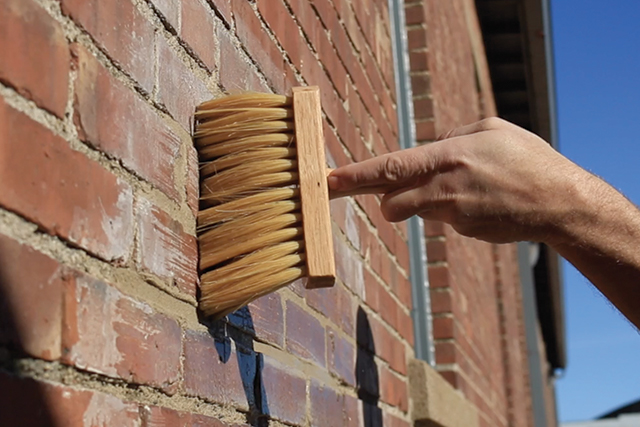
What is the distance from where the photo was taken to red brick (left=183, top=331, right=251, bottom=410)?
46.7 inches

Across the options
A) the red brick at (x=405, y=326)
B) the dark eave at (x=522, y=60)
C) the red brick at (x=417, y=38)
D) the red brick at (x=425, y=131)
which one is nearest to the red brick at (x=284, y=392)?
the red brick at (x=405, y=326)

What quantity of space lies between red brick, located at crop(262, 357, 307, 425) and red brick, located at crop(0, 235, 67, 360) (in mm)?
641

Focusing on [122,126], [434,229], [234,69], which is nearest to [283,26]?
[234,69]

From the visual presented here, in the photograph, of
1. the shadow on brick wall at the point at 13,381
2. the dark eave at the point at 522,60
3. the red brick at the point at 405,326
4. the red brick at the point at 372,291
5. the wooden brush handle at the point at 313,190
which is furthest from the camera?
the dark eave at the point at 522,60

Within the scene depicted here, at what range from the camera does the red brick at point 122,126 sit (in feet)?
3.18

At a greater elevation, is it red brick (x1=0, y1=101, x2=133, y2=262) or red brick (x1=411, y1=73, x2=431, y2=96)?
red brick (x1=411, y1=73, x2=431, y2=96)

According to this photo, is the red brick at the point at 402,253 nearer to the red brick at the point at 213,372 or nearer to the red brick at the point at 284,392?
the red brick at the point at 284,392

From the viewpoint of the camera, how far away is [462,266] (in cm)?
403

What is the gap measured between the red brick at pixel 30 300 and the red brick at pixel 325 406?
0.89 metres

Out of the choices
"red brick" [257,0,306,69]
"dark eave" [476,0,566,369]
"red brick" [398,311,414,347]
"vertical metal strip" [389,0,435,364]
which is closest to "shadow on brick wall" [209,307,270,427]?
"red brick" [257,0,306,69]

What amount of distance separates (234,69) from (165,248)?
1.49ft

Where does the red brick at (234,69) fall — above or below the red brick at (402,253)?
below

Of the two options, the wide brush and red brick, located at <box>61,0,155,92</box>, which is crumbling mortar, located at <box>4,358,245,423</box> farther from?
red brick, located at <box>61,0,155,92</box>

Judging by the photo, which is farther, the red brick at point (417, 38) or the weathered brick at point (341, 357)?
the red brick at point (417, 38)
